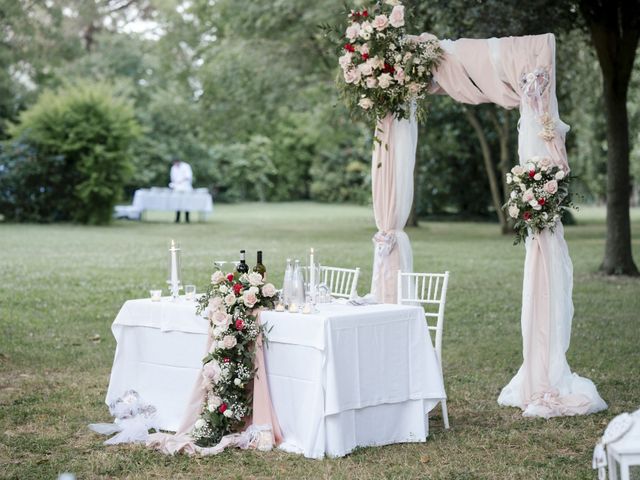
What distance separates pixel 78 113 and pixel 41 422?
20.7m

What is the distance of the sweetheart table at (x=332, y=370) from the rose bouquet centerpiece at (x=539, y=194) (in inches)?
63.7

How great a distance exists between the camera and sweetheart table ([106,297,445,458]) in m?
6.02

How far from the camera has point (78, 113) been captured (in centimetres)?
2664

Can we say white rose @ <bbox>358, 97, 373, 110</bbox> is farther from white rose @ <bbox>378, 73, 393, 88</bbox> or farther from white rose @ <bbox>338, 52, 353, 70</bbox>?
white rose @ <bbox>338, 52, 353, 70</bbox>

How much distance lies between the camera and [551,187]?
7.48m

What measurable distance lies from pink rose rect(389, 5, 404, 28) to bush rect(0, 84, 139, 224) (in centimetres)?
1938

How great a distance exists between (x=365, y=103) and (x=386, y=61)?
38cm

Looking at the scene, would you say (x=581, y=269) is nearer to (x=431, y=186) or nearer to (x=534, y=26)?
(x=534, y=26)

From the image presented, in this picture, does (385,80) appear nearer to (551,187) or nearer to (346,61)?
(346,61)

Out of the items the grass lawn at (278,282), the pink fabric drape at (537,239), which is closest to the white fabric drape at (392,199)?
the pink fabric drape at (537,239)

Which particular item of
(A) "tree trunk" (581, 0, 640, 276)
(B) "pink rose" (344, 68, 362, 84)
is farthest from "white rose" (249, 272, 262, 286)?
(A) "tree trunk" (581, 0, 640, 276)

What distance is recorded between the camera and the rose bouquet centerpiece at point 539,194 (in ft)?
24.7

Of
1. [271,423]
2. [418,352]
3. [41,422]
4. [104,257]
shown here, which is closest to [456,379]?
[418,352]

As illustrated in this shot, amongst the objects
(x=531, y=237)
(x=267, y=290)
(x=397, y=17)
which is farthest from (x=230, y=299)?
(x=397, y=17)
